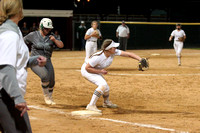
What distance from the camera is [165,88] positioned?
521 inches

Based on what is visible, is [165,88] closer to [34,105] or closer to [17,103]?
[34,105]

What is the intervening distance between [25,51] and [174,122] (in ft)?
16.0

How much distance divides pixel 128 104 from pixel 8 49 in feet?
23.2

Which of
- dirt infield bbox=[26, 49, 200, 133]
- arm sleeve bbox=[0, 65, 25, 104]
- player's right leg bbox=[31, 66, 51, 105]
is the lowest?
dirt infield bbox=[26, 49, 200, 133]

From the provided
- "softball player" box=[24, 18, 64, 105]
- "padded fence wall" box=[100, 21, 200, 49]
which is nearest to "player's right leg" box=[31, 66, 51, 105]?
"softball player" box=[24, 18, 64, 105]

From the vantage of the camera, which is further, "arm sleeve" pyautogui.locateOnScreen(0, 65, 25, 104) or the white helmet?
the white helmet

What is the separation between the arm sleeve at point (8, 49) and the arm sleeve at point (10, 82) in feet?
0.16

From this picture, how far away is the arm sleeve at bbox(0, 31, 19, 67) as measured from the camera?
Result: 359 cm

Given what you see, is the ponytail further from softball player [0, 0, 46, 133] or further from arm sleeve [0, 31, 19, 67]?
arm sleeve [0, 31, 19, 67]

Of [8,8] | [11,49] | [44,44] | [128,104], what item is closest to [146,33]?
[128,104]

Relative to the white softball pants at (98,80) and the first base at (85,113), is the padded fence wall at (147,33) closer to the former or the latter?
the white softball pants at (98,80)

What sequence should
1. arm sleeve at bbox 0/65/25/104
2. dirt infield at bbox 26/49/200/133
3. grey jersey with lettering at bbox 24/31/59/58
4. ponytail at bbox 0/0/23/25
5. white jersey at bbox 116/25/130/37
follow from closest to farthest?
arm sleeve at bbox 0/65/25/104
ponytail at bbox 0/0/23/25
dirt infield at bbox 26/49/200/133
grey jersey with lettering at bbox 24/31/59/58
white jersey at bbox 116/25/130/37

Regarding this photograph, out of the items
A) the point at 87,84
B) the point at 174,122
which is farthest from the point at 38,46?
the point at 87,84

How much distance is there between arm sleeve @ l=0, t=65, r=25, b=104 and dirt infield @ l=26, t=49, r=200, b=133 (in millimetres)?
3753
